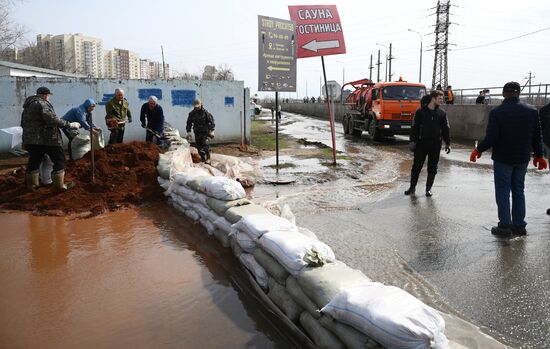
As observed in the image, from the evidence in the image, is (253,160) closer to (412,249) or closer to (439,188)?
(439,188)

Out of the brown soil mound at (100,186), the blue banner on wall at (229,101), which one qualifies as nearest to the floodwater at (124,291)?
the brown soil mound at (100,186)

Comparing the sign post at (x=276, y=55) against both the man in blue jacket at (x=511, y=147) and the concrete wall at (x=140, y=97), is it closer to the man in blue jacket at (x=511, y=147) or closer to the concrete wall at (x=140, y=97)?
the concrete wall at (x=140, y=97)

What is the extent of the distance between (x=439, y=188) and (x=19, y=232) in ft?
21.6

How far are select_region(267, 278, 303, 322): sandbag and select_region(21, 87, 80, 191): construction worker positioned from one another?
4.79m

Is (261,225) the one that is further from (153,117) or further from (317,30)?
(317,30)

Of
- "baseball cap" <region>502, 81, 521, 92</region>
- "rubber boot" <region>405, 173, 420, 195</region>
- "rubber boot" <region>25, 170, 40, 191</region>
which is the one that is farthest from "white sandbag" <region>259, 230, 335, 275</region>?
"rubber boot" <region>25, 170, 40, 191</region>

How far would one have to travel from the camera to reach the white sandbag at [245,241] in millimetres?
3814

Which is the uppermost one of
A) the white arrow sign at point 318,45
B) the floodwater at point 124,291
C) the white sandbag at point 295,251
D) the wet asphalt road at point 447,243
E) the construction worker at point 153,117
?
the white arrow sign at point 318,45

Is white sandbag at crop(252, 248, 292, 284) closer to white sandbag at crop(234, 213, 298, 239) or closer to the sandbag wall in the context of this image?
the sandbag wall

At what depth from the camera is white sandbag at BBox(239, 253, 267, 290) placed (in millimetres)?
3475

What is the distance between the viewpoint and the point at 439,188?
7863 millimetres

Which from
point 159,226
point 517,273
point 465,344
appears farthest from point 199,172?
point 465,344

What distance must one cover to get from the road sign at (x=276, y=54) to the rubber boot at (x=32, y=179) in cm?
435

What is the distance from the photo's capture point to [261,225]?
12.6ft
